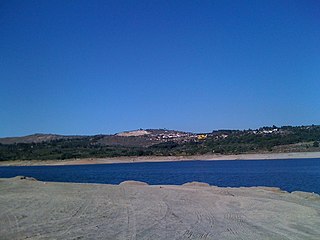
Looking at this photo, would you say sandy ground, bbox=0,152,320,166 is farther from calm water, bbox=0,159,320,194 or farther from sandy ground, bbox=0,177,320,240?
sandy ground, bbox=0,177,320,240

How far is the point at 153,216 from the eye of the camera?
46.3 ft

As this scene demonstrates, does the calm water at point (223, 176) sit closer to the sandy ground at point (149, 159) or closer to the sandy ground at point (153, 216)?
the sandy ground at point (149, 159)

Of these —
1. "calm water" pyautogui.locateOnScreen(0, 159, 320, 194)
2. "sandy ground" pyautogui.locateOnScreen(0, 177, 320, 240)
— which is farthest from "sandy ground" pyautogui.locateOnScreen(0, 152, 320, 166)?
"sandy ground" pyautogui.locateOnScreen(0, 177, 320, 240)

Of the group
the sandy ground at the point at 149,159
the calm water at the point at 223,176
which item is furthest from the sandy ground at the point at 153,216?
the sandy ground at the point at 149,159

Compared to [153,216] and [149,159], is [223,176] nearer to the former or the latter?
[153,216]

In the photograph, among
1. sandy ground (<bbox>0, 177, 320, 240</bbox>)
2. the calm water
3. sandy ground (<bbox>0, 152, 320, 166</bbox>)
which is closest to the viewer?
sandy ground (<bbox>0, 177, 320, 240</bbox>)

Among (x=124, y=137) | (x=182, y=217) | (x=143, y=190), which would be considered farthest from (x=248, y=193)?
(x=124, y=137)

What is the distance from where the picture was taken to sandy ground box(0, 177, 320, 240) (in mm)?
11227

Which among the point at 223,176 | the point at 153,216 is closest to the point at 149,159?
the point at 223,176

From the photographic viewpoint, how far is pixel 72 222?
12.7 metres

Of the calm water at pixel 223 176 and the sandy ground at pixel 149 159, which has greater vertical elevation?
the sandy ground at pixel 149 159

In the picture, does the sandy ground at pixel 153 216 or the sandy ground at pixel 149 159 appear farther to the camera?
the sandy ground at pixel 149 159

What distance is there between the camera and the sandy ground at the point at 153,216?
11.2 metres

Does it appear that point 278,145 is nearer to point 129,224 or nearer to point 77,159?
point 77,159
